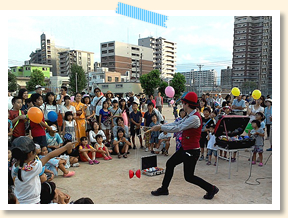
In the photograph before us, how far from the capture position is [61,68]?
8375cm

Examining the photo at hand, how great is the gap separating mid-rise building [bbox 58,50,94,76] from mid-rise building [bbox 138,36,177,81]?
24.1 m

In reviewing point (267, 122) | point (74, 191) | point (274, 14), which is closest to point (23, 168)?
point (74, 191)

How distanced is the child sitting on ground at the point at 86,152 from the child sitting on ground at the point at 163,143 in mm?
2003

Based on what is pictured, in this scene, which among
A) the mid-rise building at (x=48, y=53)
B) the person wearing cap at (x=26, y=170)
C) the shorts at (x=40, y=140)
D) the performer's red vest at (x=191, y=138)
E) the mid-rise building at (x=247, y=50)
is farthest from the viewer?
the mid-rise building at (x=48, y=53)

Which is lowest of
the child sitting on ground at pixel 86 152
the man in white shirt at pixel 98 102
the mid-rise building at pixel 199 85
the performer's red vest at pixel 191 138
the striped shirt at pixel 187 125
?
the child sitting on ground at pixel 86 152

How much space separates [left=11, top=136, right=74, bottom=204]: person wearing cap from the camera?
2.48 metres

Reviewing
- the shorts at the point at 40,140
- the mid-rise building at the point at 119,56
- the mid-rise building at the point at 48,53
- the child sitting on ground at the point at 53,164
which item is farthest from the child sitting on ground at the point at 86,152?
the mid-rise building at the point at 48,53

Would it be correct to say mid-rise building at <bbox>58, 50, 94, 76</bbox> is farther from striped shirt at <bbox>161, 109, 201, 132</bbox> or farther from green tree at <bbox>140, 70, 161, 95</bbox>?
striped shirt at <bbox>161, 109, 201, 132</bbox>

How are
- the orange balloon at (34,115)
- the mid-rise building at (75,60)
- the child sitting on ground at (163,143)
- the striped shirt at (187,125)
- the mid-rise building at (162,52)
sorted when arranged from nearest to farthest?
1. the striped shirt at (187,125)
2. the orange balloon at (34,115)
3. the child sitting on ground at (163,143)
4. the mid-rise building at (75,60)
5. the mid-rise building at (162,52)

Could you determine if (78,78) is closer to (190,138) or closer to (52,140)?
(52,140)

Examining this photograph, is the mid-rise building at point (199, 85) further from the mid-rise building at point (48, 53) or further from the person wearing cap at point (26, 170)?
the mid-rise building at point (48, 53)

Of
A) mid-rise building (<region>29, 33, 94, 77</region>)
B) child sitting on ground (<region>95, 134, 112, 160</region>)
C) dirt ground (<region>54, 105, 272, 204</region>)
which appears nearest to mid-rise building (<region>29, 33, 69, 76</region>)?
mid-rise building (<region>29, 33, 94, 77</region>)

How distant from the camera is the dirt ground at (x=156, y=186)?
3863mm

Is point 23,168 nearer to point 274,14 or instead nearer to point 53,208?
point 53,208
